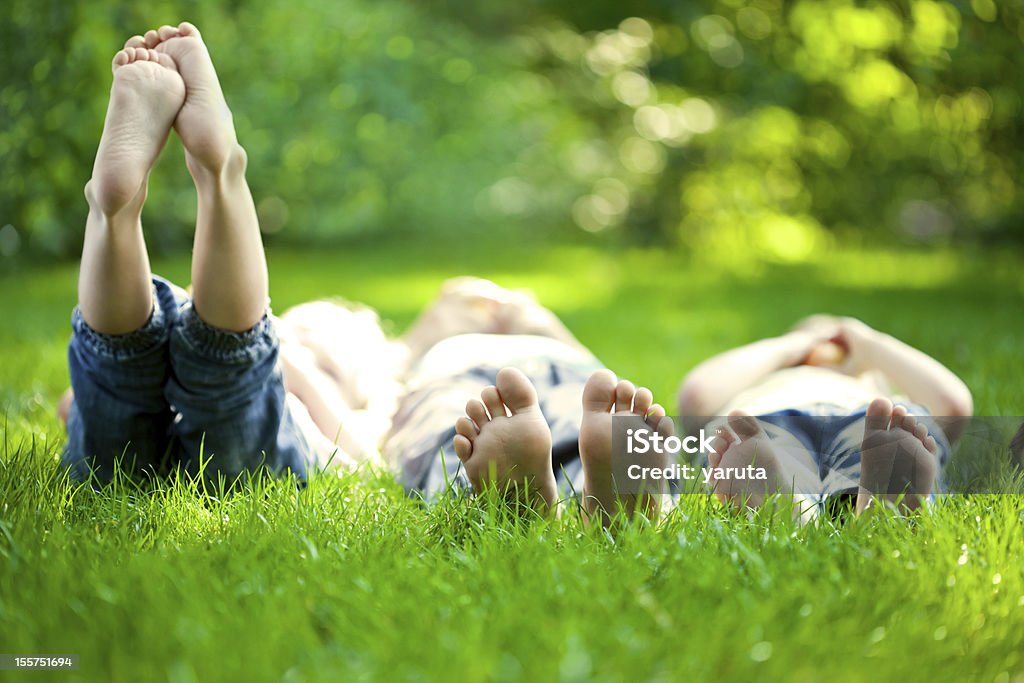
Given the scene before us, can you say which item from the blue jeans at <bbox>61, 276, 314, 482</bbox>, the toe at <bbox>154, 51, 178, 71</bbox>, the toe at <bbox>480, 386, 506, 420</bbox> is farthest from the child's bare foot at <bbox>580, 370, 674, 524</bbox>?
the toe at <bbox>154, 51, 178, 71</bbox>

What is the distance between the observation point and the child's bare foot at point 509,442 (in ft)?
4.58

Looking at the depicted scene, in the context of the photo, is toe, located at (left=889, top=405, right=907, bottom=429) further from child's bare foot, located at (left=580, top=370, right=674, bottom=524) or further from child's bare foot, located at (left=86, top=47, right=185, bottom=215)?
child's bare foot, located at (left=86, top=47, right=185, bottom=215)

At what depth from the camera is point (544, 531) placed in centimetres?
137

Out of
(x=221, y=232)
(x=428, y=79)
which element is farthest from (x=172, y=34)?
(x=428, y=79)

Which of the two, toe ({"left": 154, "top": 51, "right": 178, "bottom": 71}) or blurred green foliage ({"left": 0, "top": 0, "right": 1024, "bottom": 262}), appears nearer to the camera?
toe ({"left": 154, "top": 51, "right": 178, "bottom": 71})

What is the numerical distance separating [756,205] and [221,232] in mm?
7616

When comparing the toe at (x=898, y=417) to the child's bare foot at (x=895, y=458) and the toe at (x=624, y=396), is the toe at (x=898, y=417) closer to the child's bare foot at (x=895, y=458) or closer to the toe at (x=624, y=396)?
the child's bare foot at (x=895, y=458)

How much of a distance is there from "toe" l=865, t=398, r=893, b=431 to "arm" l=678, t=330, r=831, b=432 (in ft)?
1.89

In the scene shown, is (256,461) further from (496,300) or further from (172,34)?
(496,300)

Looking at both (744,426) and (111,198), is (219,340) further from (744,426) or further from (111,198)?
(744,426)

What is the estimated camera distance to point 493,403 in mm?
1435

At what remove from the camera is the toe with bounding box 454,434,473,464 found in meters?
1.42

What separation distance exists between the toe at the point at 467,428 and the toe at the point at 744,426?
438 millimetres

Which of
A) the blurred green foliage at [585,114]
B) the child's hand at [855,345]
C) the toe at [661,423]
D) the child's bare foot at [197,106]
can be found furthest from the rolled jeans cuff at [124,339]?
the blurred green foliage at [585,114]
